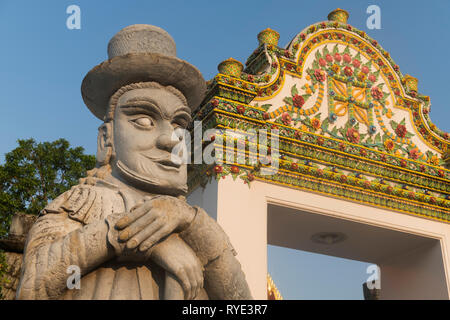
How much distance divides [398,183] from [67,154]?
9.03 metres

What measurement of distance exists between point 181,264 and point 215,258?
0.79 ft

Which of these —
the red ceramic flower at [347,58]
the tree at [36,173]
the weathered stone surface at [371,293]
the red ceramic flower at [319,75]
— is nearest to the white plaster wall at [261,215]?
the red ceramic flower at [319,75]

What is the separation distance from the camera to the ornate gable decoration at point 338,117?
740cm

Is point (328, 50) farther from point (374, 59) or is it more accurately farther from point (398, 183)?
point (398, 183)

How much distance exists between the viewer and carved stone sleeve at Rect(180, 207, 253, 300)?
8.56ft

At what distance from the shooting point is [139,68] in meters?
3.14

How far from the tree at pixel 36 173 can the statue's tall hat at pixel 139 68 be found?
8900 mm

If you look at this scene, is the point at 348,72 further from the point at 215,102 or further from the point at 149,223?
the point at 149,223

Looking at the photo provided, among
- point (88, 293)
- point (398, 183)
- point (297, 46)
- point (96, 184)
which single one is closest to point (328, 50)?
point (297, 46)

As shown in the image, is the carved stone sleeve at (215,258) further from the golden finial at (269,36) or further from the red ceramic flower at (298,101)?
the golden finial at (269,36)

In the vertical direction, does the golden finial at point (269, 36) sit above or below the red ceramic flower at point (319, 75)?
above

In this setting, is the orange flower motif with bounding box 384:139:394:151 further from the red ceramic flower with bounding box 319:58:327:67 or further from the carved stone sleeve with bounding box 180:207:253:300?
the carved stone sleeve with bounding box 180:207:253:300

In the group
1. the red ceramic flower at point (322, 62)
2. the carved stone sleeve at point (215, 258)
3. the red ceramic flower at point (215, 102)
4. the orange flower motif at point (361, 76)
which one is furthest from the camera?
the orange flower motif at point (361, 76)

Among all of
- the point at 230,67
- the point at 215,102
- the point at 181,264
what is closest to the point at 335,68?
the point at 230,67
